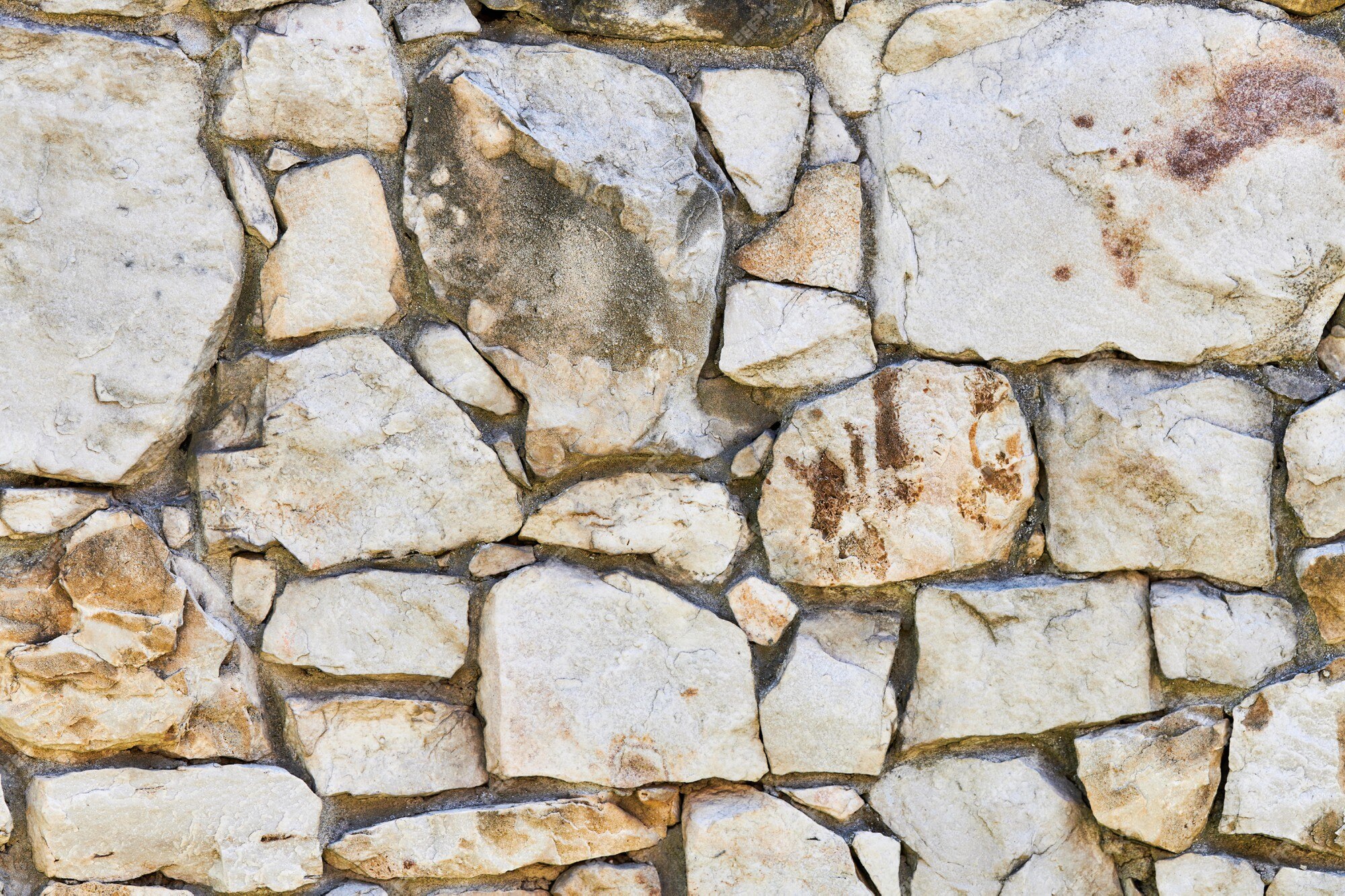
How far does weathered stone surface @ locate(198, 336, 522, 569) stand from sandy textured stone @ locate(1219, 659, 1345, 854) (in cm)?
108

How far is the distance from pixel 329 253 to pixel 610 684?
2.24 feet

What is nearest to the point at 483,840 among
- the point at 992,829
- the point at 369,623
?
the point at 369,623

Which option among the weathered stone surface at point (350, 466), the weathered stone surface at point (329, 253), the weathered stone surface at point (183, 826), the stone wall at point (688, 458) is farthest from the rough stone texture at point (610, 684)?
the weathered stone surface at point (329, 253)

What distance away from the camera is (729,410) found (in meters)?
1.45

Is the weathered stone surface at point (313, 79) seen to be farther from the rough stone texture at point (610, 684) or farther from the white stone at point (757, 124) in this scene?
the rough stone texture at point (610, 684)

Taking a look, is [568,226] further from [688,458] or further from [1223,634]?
[1223,634]

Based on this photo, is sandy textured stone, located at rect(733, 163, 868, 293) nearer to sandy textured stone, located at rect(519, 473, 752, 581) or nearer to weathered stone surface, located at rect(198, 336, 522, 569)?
sandy textured stone, located at rect(519, 473, 752, 581)

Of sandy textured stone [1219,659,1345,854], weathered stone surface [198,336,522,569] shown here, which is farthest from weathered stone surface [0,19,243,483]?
sandy textured stone [1219,659,1345,854]

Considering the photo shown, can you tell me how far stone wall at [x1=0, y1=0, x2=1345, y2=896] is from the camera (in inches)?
51.4

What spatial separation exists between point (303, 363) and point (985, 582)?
974 mm

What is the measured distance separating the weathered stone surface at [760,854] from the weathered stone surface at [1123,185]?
27.2 inches

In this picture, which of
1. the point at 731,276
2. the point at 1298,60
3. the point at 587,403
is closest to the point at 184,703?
the point at 587,403

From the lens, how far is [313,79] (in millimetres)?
1305

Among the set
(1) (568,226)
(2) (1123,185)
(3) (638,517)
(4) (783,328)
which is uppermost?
(2) (1123,185)
